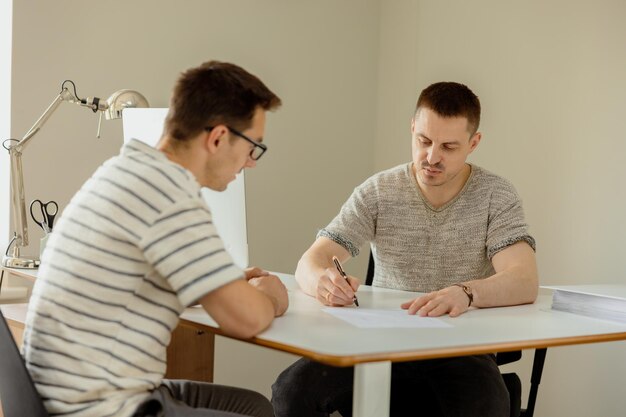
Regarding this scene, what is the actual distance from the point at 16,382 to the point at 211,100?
606 mm

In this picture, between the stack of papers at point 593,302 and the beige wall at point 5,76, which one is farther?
the beige wall at point 5,76

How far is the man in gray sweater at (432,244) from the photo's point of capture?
2.07 meters

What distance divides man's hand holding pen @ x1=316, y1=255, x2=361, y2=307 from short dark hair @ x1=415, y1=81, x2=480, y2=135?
654 millimetres

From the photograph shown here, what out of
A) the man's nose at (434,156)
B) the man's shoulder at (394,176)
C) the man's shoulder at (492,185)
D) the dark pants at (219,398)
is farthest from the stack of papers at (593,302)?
the dark pants at (219,398)

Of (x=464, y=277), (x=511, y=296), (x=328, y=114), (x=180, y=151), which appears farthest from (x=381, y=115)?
(x=180, y=151)

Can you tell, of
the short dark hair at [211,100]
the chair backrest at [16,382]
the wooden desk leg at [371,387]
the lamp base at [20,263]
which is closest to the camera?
the chair backrest at [16,382]

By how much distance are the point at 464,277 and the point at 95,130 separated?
1.59m

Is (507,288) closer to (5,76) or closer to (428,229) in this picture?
(428,229)

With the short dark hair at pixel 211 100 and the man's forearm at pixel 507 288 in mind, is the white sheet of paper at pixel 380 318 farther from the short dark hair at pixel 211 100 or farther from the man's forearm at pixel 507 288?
the short dark hair at pixel 211 100

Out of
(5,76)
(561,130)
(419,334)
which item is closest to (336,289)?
(419,334)

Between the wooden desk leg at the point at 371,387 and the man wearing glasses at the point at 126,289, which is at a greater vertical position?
the man wearing glasses at the point at 126,289

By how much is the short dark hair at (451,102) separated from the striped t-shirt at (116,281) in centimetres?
114

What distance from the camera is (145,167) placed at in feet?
4.54

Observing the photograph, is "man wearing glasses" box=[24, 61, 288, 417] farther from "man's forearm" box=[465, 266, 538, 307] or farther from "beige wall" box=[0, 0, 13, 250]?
"beige wall" box=[0, 0, 13, 250]
